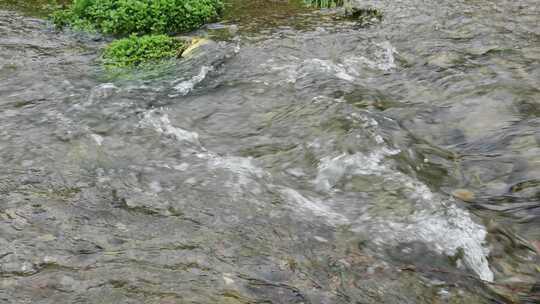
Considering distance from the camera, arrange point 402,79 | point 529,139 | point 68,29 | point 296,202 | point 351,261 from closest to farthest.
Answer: point 351,261
point 296,202
point 529,139
point 402,79
point 68,29

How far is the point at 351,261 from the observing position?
3996mm

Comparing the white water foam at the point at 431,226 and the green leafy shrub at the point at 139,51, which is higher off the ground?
the green leafy shrub at the point at 139,51

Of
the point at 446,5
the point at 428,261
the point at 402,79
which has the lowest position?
the point at 428,261

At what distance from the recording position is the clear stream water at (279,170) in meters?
3.81

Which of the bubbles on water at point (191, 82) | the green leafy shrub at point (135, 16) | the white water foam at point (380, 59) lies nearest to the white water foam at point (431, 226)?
the bubbles on water at point (191, 82)

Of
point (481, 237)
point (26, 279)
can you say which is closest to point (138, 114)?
point (26, 279)

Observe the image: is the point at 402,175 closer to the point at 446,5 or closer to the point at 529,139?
the point at 529,139

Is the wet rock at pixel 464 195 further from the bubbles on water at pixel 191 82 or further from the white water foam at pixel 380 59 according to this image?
the bubbles on water at pixel 191 82

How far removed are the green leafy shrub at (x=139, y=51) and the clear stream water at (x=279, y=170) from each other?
0.30 m

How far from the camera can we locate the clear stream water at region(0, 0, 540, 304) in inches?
150

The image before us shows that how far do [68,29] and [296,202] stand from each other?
7014mm

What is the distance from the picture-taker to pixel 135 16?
952 centimetres

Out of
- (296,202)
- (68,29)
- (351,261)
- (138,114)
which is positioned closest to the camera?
(351,261)

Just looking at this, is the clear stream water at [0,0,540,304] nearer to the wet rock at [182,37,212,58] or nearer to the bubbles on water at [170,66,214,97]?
the bubbles on water at [170,66,214,97]
